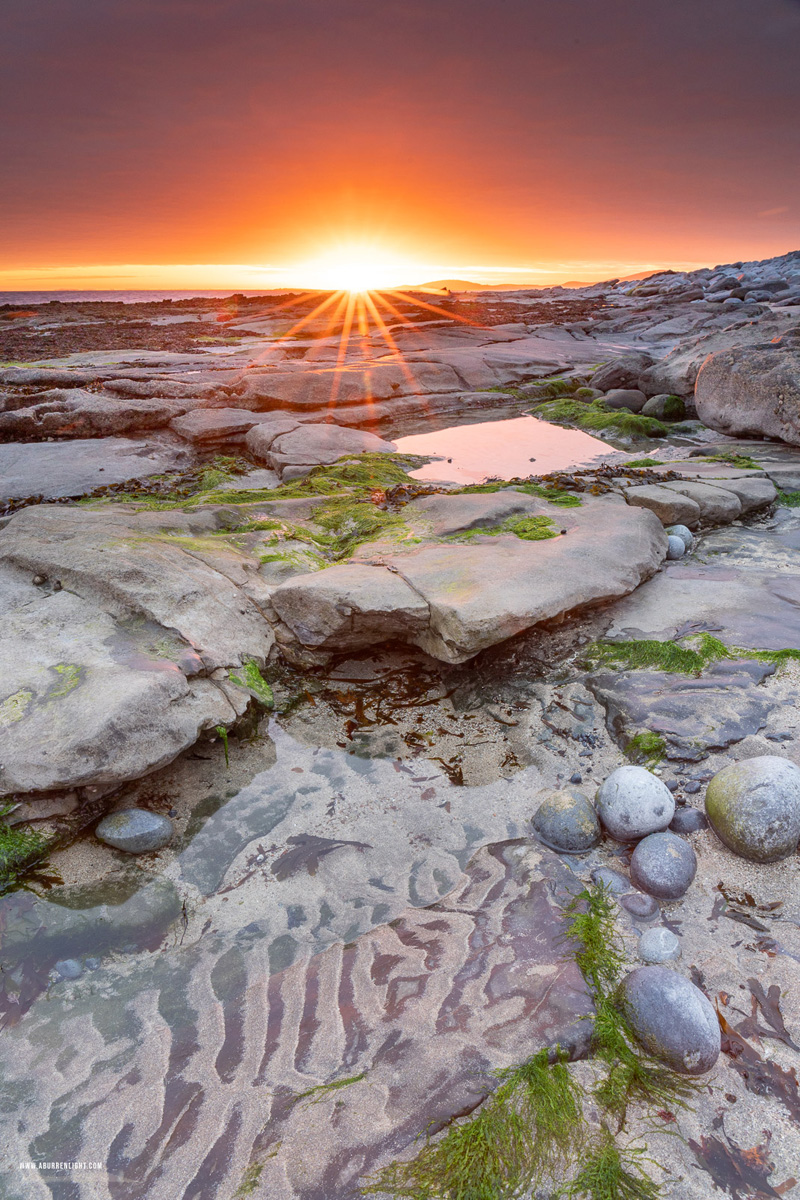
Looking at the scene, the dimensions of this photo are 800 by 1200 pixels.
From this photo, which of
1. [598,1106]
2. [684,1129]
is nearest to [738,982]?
[684,1129]

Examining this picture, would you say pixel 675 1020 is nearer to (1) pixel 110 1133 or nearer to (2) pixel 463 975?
(2) pixel 463 975

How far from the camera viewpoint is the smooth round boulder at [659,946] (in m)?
2.46

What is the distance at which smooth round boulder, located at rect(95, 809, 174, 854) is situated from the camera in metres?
3.09

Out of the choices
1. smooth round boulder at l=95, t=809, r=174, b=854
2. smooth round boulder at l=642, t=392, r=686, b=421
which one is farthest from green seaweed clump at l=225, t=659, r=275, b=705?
smooth round boulder at l=642, t=392, r=686, b=421

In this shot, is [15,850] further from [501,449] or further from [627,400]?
[627,400]

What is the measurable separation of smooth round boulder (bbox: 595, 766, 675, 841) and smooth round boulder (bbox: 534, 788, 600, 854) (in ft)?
0.29

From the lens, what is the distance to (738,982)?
2354 mm

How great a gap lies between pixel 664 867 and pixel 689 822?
1.19ft

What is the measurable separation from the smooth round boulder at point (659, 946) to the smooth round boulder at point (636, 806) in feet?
1.64

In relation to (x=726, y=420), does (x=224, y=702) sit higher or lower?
lower

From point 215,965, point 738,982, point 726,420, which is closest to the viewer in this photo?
point 738,982

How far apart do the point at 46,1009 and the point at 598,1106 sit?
207 cm

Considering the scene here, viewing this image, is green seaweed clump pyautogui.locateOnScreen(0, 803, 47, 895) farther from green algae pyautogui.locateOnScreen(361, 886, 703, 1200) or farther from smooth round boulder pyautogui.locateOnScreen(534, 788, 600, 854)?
smooth round boulder pyautogui.locateOnScreen(534, 788, 600, 854)

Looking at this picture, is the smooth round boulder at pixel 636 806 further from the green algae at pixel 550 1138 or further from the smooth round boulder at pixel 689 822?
the green algae at pixel 550 1138
